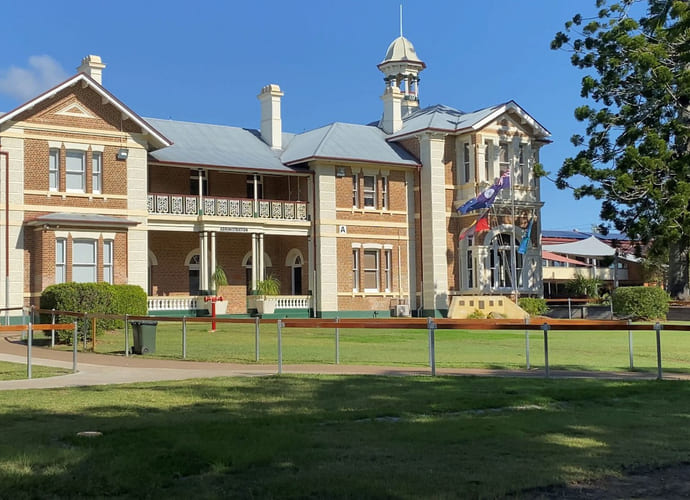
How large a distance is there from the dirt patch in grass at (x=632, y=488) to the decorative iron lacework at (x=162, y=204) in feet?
104

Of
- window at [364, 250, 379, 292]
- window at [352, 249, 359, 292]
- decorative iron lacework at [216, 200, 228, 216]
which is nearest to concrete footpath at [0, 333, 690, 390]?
decorative iron lacework at [216, 200, 228, 216]

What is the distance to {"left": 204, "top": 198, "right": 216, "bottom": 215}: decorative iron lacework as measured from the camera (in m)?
38.7

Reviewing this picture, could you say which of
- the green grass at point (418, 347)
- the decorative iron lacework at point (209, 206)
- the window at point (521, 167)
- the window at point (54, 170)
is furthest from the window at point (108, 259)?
the window at point (521, 167)

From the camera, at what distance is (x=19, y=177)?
33500mm

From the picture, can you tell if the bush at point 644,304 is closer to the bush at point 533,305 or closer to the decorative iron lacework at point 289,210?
the bush at point 533,305

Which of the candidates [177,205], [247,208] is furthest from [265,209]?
[177,205]

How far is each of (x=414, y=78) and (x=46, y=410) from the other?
44.4 meters

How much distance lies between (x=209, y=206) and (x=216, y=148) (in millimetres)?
3463

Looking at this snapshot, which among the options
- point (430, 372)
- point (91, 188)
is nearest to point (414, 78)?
point (91, 188)

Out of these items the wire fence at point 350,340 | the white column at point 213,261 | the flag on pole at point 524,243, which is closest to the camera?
the wire fence at point 350,340

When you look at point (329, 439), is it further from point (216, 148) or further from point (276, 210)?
point (216, 148)

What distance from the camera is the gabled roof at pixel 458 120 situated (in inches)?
1670

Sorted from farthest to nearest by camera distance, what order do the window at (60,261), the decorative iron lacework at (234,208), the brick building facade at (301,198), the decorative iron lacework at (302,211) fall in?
the decorative iron lacework at (302,211), the decorative iron lacework at (234,208), the brick building facade at (301,198), the window at (60,261)

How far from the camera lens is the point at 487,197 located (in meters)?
40.4
